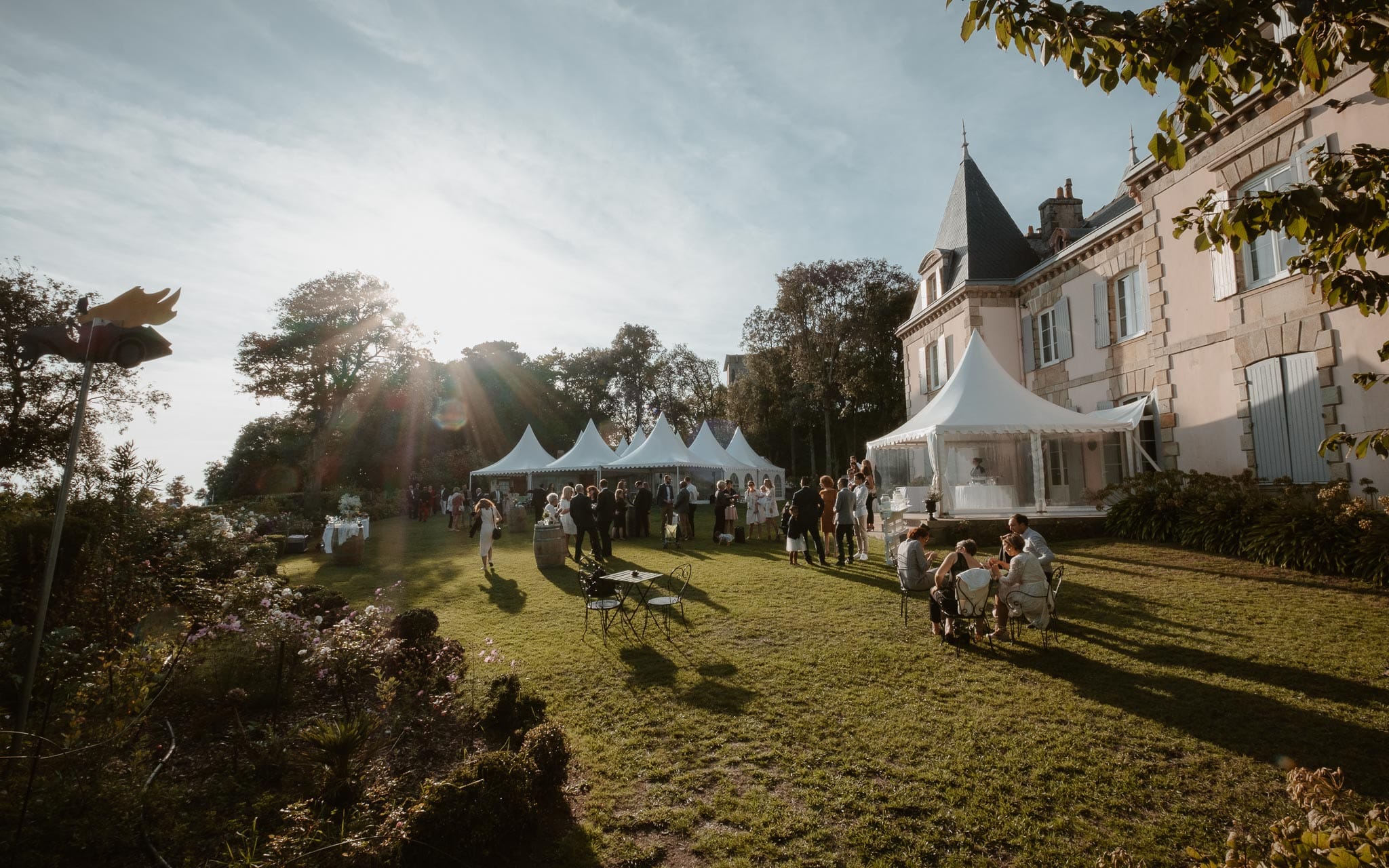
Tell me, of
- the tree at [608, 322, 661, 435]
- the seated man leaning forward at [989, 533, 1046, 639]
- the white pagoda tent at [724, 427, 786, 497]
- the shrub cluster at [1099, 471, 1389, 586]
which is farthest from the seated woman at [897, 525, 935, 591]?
the tree at [608, 322, 661, 435]

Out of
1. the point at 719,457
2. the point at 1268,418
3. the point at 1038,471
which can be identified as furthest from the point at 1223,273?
the point at 719,457

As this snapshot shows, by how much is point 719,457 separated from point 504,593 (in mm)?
15860

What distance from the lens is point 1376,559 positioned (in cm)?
686

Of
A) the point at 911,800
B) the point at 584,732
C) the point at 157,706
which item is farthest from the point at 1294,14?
the point at 157,706

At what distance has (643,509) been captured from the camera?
15141 millimetres

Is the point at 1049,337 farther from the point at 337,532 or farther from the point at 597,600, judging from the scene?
the point at 337,532

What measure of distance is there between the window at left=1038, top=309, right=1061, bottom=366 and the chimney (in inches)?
119

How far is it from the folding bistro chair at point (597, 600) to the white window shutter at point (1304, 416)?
9.71 metres

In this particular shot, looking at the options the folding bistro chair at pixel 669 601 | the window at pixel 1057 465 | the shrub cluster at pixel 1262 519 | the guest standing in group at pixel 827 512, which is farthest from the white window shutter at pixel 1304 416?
the folding bistro chair at pixel 669 601

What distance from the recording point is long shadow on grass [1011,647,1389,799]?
354 cm

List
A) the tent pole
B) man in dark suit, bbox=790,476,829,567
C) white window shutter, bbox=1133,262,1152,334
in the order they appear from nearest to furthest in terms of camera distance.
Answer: man in dark suit, bbox=790,476,829,567
the tent pole
white window shutter, bbox=1133,262,1152,334

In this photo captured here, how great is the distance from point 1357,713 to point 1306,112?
9.22 m

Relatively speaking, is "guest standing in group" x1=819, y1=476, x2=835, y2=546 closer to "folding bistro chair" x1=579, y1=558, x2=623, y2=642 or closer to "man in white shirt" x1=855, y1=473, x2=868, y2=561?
"man in white shirt" x1=855, y1=473, x2=868, y2=561

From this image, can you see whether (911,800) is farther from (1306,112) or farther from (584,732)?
(1306,112)
